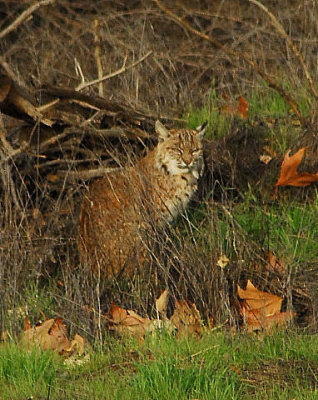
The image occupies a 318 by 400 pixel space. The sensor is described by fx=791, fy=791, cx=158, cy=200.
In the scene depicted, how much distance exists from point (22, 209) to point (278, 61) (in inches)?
117

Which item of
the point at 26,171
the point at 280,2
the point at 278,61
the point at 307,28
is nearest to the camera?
the point at 26,171

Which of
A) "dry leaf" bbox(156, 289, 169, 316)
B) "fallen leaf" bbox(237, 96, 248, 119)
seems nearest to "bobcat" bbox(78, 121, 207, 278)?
"dry leaf" bbox(156, 289, 169, 316)

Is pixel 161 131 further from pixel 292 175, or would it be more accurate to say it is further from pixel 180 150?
pixel 292 175

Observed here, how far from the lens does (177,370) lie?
337cm

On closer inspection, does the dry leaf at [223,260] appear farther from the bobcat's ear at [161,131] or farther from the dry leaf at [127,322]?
the bobcat's ear at [161,131]

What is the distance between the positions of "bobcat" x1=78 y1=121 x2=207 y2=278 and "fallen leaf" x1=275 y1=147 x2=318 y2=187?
0.56 meters

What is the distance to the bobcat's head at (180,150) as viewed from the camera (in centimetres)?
536

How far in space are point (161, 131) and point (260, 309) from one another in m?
1.65

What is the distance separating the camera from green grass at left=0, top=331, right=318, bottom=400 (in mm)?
3307

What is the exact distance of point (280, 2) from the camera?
27.3 ft

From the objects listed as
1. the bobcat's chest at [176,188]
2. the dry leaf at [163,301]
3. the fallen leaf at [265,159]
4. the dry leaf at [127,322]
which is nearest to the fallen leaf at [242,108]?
the fallen leaf at [265,159]

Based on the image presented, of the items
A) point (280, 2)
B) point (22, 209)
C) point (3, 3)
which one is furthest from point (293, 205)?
point (3, 3)

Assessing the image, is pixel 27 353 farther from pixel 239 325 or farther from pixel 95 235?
pixel 95 235

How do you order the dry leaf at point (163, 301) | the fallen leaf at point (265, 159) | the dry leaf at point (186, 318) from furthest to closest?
1. the fallen leaf at point (265, 159)
2. the dry leaf at point (163, 301)
3. the dry leaf at point (186, 318)
